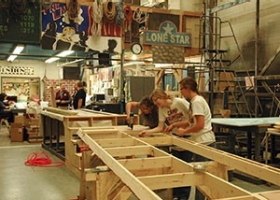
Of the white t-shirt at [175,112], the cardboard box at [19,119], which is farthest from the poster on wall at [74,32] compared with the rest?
the white t-shirt at [175,112]

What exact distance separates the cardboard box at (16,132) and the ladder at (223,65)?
4953mm

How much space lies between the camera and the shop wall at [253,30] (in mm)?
7820

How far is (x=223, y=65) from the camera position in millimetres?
9250

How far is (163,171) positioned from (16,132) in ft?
22.8

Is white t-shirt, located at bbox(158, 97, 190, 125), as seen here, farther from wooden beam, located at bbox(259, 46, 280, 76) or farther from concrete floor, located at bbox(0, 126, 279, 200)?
wooden beam, located at bbox(259, 46, 280, 76)

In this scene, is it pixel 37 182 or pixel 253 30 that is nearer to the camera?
pixel 37 182

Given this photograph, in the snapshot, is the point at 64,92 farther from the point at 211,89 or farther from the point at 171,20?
the point at 211,89

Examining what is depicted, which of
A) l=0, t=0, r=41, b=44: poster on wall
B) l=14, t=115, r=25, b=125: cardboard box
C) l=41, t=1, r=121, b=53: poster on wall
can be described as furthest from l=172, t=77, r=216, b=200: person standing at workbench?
l=14, t=115, r=25, b=125: cardboard box

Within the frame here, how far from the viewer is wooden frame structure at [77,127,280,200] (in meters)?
2.04

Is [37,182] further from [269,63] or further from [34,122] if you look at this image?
[269,63]

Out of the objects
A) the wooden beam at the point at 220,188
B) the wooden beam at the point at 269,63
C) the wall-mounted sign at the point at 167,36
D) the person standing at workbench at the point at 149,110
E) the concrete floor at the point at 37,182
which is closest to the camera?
the wooden beam at the point at 220,188

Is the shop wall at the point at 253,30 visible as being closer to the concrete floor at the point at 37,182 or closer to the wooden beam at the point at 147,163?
the concrete floor at the point at 37,182

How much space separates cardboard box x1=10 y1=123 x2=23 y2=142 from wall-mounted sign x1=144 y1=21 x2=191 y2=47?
3.97m

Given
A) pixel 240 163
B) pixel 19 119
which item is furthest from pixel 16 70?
pixel 240 163
